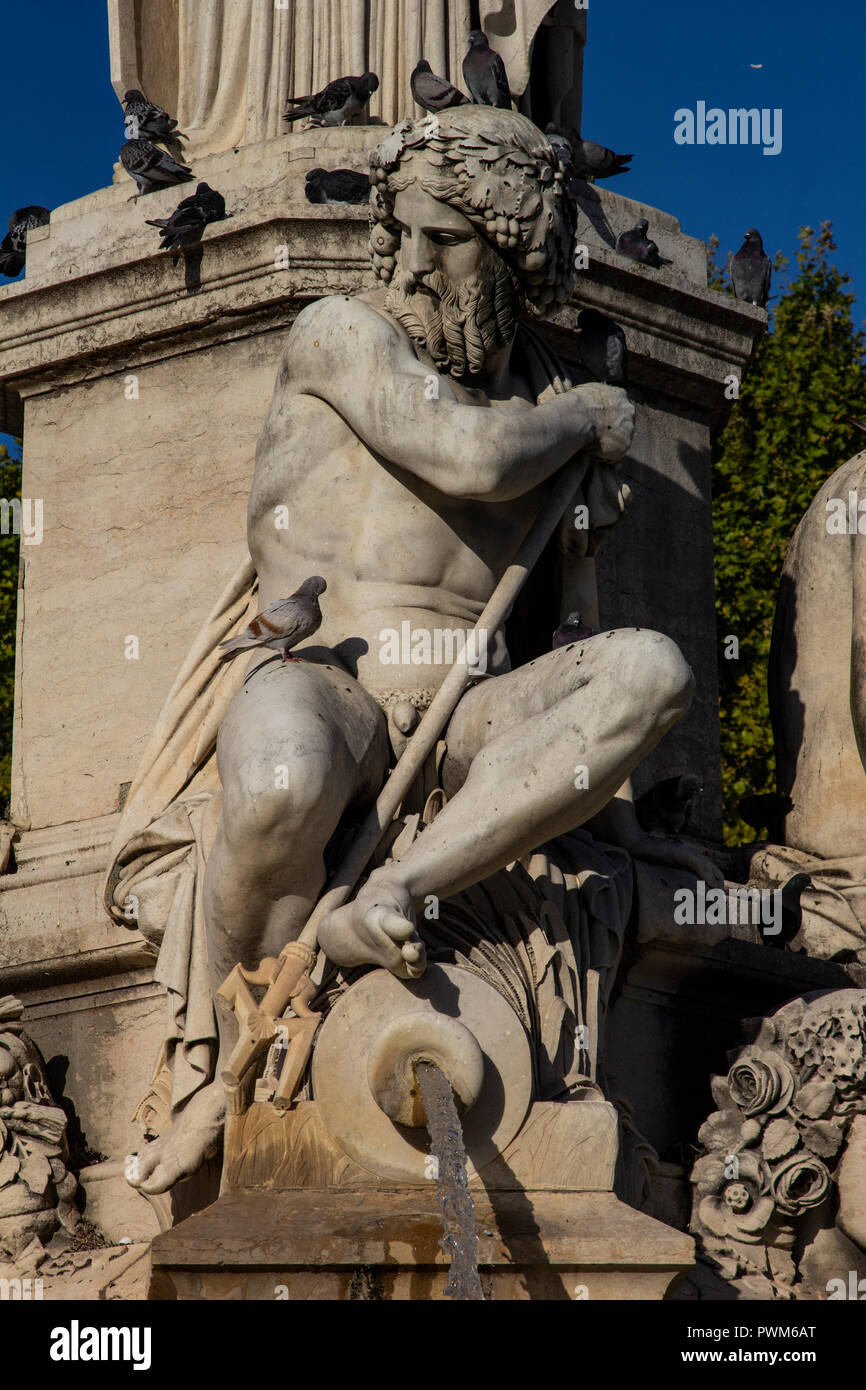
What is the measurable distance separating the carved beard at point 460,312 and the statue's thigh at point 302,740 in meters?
0.97

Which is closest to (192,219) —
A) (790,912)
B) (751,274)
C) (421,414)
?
(421,414)

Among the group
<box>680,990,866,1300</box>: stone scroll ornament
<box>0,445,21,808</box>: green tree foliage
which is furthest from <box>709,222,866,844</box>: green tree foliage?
<box>680,990,866,1300</box>: stone scroll ornament

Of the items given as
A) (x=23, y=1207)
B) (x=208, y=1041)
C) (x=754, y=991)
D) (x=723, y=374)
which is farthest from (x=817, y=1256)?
(x=723, y=374)

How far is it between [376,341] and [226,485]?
151 centimetres

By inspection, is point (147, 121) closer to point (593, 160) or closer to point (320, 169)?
point (320, 169)

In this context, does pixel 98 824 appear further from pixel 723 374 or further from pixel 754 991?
pixel 723 374

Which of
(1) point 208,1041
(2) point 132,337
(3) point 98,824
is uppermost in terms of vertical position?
(2) point 132,337

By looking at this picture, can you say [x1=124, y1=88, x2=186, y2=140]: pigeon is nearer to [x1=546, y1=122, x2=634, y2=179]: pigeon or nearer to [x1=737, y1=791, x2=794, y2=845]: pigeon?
[x1=546, y1=122, x2=634, y2=179]: pigeon

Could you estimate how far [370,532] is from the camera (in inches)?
259

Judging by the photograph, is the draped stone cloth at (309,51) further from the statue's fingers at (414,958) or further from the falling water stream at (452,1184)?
the falling water stream at (452,1184)

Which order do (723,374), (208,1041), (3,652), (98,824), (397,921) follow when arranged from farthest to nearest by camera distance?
(3,652), (723,374), (98,824), (208,1041), (397,921)

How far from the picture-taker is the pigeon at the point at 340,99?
8.09 meters

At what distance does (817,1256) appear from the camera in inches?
263

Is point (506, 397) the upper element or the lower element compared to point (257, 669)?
upper
